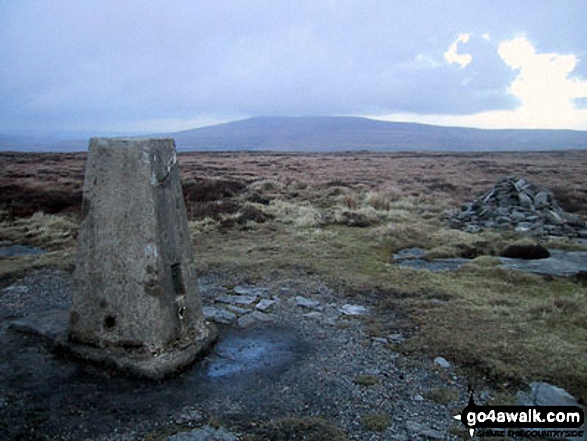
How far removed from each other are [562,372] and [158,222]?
5365 mm

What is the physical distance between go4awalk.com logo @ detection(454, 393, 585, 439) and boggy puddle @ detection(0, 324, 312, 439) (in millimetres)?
2283

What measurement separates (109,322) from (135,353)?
562mm

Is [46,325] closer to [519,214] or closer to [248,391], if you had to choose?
[248,391]

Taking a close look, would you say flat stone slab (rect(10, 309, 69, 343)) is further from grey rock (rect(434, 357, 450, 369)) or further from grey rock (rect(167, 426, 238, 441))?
grey rock (rect(434, 357, 450, 369))

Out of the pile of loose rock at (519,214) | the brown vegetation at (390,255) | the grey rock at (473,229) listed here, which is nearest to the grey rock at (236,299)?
the brown vegetation at (390,255)

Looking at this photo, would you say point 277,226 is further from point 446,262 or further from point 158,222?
point 158,222

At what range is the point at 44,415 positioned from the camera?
187 inches

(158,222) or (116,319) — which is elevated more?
(158,222)

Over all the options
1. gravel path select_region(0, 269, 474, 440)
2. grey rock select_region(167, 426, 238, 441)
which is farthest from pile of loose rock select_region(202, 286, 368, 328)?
grey rock select_region(167, 426, 238, 441)

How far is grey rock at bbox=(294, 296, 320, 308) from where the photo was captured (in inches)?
320

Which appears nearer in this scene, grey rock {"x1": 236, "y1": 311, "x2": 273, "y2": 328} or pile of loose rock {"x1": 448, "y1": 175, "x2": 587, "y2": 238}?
grey rock {"x1": 236, "y1": 311, "x2": 273, "y2": 328}

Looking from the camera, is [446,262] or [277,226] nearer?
[446,262]

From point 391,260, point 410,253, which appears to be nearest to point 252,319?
point 391,260

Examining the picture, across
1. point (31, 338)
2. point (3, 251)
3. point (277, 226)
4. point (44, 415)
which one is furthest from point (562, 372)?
point (3, 251)
